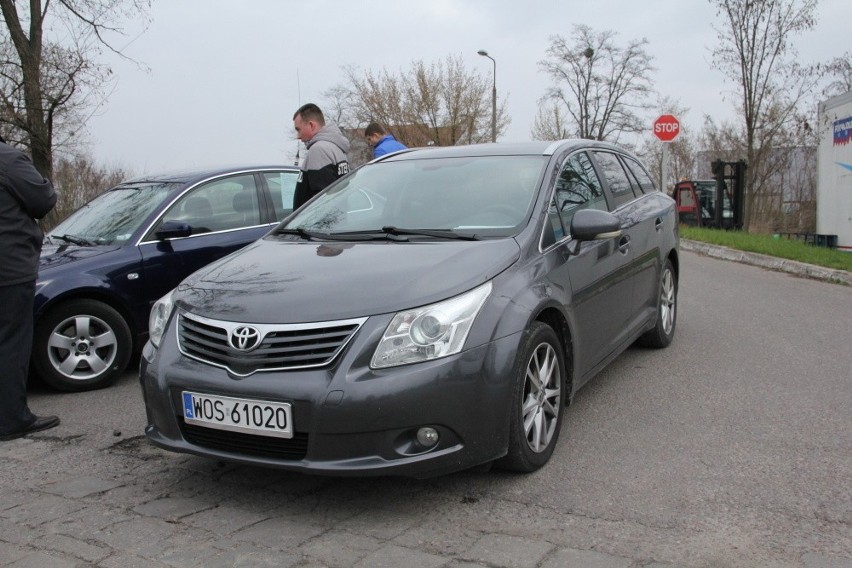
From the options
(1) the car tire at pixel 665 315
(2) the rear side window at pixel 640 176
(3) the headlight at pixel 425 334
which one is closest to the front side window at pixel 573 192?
(2) the rear side window at pixel 640 176

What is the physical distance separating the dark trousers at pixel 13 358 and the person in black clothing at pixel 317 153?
115 inches

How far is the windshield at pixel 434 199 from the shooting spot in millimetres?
4254

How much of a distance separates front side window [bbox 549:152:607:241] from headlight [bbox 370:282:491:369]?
44.3 inches

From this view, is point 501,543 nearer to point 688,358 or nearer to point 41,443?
point 41,443

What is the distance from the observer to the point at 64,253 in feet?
19.3

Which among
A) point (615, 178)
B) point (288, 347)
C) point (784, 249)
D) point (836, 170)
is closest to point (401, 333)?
point (288, 347)

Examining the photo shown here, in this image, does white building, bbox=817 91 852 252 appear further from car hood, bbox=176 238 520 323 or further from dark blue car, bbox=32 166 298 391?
car hood, bbox=176 238 520 323

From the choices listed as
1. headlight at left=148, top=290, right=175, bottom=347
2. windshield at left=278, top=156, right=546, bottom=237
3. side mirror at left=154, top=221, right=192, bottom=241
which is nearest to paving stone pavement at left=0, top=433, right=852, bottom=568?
headlight at left=148, top=290, right=175, bottom=347

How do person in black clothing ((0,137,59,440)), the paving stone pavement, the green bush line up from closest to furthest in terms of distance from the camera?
the paving stone pavement, person in black clothing ((0,137,59,440)), the green bush

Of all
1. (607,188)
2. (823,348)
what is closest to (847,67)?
(823,348)

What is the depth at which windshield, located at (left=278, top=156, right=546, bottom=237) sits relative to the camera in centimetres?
425

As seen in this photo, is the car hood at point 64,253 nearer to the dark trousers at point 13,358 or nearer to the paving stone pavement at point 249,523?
the dark trousers at point 13,358

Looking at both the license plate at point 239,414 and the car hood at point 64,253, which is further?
the car hood at point 64,253

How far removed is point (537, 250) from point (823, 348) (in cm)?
347
